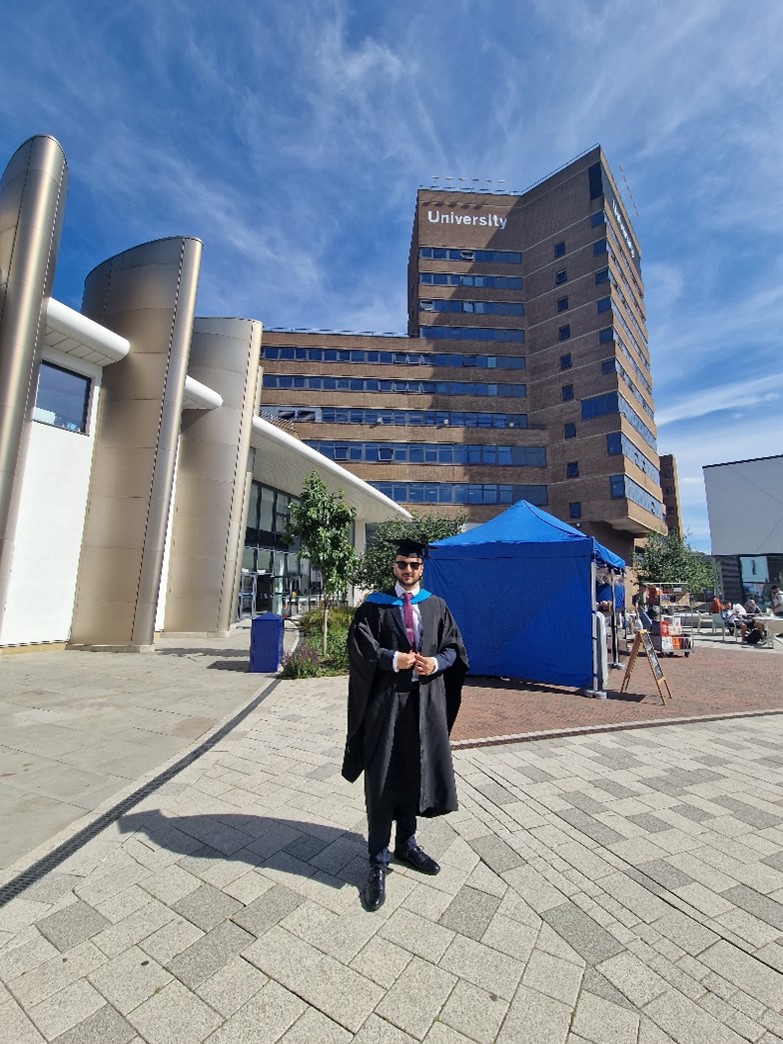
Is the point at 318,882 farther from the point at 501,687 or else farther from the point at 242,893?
the point at 501,687

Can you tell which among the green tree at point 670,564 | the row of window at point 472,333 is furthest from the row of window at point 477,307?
the green tree at point 670,564

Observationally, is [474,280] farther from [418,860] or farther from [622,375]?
[418,860]

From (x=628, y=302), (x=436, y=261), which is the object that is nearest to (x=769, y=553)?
(x=628, y=302)

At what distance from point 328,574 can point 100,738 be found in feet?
26.7

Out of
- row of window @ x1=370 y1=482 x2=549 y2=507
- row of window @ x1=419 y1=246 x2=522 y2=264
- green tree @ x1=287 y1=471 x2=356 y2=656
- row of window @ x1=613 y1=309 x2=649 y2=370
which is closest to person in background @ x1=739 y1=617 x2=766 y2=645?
green tree @ x1=287 y1=471 x2=356 y2=656

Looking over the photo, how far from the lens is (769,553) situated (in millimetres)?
52969

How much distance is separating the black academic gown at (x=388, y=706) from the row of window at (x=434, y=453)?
4209 cm

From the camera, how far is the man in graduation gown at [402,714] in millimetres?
2984

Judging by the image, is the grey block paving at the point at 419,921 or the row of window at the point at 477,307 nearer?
the grey block paving at the point at 419,921

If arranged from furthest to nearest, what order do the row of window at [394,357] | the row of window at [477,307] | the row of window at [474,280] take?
1. the row of window at [474,280]
2. the row of window at [477,307]
3. the row of window at [394,357]

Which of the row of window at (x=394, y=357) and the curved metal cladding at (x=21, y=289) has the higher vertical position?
the row of window at (x=394, y=357)

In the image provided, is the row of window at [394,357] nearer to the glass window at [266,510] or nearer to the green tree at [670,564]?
the green tree at [670,564]

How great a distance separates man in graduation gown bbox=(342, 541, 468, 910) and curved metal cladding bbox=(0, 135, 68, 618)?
441 inches

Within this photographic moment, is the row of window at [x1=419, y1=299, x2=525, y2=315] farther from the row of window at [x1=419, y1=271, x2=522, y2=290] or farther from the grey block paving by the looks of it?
the grey block paving
